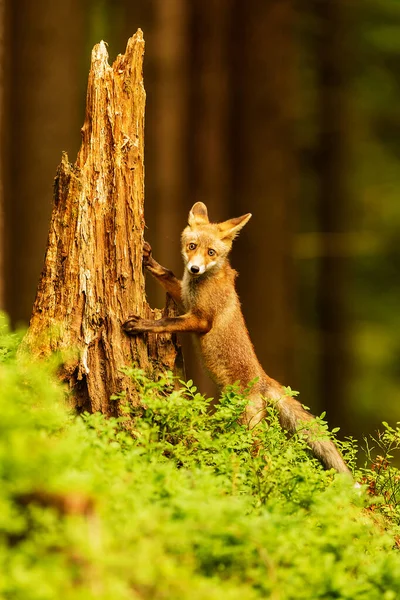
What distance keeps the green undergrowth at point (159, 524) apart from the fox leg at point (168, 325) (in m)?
0.82

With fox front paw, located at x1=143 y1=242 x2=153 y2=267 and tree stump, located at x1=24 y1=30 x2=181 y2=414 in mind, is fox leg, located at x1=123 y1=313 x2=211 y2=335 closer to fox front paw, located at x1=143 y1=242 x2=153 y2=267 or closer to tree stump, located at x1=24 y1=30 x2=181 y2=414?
tree stump, located at x1=24 y1=30 x2=181 y2=414

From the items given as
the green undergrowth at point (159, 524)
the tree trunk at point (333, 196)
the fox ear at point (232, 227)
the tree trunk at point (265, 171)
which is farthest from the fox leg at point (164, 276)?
the tree trunk at point (333, 196)

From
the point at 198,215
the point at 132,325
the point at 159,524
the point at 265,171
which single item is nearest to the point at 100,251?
the point at 132,325

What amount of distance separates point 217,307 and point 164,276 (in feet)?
1.47

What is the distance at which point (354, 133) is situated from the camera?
24.0 feet

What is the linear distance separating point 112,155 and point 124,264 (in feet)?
2.10

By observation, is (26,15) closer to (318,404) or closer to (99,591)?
(318,404)

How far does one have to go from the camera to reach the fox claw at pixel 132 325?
4797mm

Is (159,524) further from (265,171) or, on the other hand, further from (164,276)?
(265,171)

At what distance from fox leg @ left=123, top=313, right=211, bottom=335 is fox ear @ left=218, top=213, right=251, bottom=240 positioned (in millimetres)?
650

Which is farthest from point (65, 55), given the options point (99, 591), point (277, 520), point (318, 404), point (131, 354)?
point (99, 591)

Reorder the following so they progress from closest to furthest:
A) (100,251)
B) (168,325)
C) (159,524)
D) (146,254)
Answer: (159,524) → (100,251) → (168,325) → (146,254)

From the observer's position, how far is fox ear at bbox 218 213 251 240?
5895 mm

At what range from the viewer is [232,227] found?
592cm
